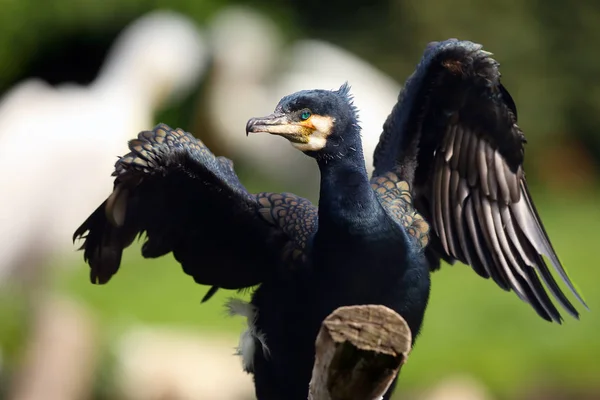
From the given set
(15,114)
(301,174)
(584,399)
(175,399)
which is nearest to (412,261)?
(175,399)

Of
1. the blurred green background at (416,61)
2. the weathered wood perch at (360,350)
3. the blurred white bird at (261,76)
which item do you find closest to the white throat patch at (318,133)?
the weathered wood perch at (360,350)

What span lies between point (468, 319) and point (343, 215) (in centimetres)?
377

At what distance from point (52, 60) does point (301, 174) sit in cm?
215

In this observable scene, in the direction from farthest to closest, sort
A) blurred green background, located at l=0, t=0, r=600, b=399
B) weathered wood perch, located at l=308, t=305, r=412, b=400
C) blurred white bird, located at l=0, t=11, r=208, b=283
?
blurred green background, located at l=0, t=0, r=600, b=399
blurred white bird, located at l=0, t=11, r=208, b=283
weathered wood perch, located at l=308, t=305, r=412, b=400

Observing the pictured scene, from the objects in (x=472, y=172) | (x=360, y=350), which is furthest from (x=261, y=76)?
(x=360, y=350)

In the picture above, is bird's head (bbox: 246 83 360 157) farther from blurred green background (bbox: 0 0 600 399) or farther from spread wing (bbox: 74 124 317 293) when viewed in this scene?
blurred green background (bbox: 0 0 600 399)

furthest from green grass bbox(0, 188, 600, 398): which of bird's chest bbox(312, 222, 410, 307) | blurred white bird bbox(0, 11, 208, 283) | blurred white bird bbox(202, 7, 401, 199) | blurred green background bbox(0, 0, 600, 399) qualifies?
bird's chest bbox(312, 222, 410, 307)

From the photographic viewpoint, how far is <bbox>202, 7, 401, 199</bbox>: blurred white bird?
875 centimetres

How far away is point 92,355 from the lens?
582cm

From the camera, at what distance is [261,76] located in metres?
9.54

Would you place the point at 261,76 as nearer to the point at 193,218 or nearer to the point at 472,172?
the point at 472,172

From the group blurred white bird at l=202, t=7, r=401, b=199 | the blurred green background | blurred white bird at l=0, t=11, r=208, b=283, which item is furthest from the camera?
blurred white bird at l=202, t=7, r=401, b=199

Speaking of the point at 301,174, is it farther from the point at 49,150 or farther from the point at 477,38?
the point at 49,150

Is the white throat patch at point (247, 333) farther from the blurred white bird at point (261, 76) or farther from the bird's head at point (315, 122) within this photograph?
the blurred white bird at point (261, 76)
